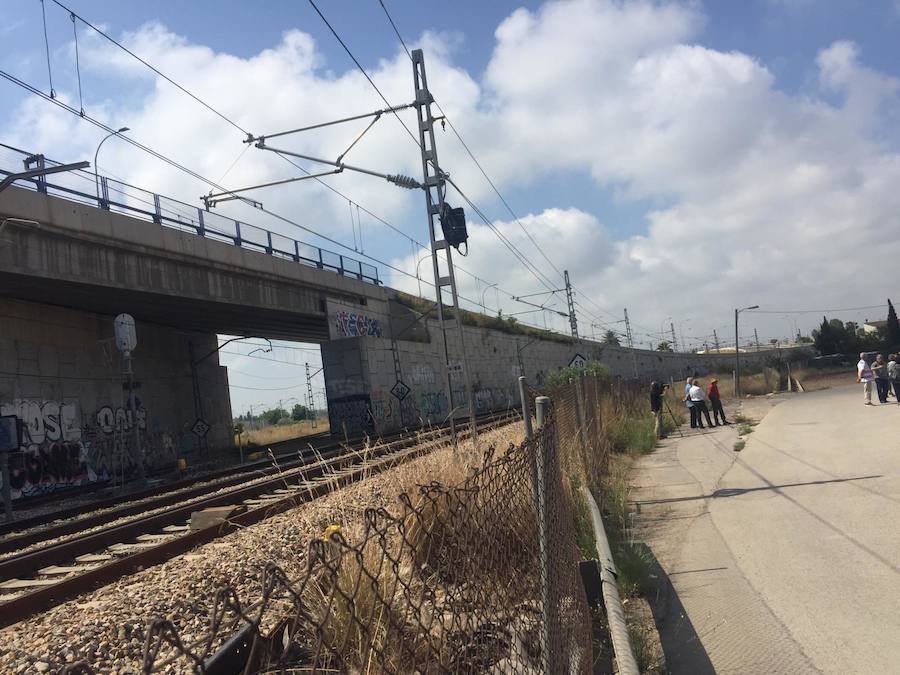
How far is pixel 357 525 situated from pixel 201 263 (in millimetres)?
22030

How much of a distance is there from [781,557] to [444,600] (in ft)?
13.5

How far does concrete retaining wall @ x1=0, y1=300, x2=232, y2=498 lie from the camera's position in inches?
829

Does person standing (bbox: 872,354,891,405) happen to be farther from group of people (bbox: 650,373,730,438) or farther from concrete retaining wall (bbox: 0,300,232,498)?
concrete retaining wall (bbox: 0,300,232,498)

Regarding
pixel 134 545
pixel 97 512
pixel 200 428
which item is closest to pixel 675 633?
pixel 134 545

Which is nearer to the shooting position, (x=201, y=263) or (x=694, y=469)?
(x=694, y=469)

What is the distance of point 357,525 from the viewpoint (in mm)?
4738

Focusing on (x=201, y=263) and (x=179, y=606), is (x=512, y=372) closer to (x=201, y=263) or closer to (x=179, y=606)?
(x=201, y=263)

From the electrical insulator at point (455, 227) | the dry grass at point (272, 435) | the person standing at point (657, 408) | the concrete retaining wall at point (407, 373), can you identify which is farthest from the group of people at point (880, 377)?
the dry grass at point (272, 435)

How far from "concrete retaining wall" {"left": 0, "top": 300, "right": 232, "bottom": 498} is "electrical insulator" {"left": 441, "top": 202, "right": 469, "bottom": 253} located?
1363 cm

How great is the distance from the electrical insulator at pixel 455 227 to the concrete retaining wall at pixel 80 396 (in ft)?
44.7

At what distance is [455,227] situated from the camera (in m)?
16.1

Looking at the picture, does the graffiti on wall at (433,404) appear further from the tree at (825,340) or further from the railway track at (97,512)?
the tree at (825,340)

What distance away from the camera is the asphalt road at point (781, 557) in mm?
4574

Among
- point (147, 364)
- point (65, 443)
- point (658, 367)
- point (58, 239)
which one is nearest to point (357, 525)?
point (58, 239)
